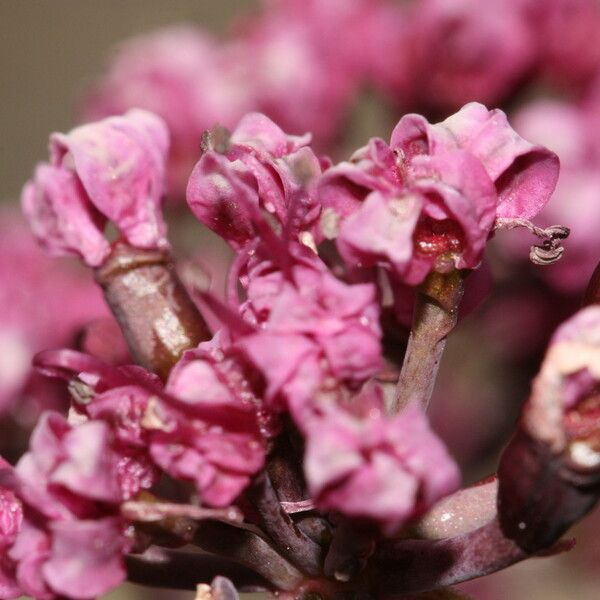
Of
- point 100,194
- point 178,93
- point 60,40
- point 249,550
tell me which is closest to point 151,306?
point 100,194

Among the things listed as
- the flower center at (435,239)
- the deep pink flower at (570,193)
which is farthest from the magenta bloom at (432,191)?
the deep pink flower at (570,193)

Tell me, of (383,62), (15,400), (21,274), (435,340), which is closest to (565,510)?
(435,340)

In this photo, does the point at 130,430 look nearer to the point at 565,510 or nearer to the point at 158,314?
the point at 158,314

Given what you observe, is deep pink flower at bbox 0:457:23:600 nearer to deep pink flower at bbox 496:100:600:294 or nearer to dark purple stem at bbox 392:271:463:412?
dark purple stem at bbox 392:271:463:412

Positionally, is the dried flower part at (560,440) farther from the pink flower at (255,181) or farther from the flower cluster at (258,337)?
the pink flower at (255,181)

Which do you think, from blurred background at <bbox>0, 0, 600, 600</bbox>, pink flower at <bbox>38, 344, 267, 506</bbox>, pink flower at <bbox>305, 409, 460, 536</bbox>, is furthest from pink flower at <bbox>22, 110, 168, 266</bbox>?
blurred background at <bbox>0, 0, 600, 600</bbox>

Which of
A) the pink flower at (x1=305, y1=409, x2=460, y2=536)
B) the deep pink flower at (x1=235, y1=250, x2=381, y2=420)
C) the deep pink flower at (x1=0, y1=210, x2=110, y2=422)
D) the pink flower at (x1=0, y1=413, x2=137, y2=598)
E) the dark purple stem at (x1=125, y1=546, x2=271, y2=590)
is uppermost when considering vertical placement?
the deep pink flower at (x1=235, y1=250, x2=381, y2=420)
